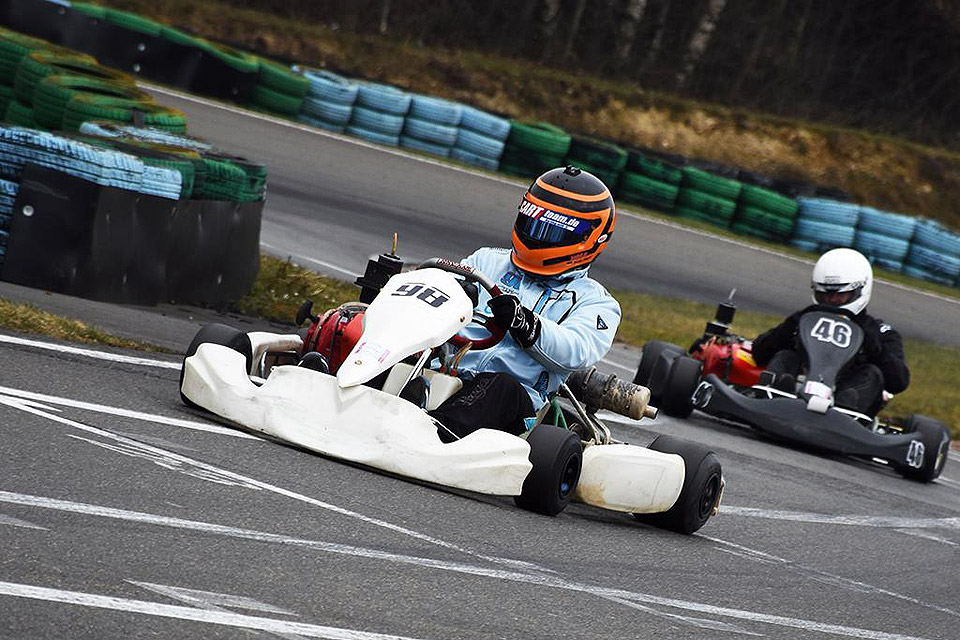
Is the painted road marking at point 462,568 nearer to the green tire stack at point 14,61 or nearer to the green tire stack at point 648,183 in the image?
the green tire stack at point 14,61

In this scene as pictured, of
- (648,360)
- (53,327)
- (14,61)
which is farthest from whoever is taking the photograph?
(14,61)

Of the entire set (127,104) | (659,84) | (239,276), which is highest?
(659,84)

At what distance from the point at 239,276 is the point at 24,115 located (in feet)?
8.65

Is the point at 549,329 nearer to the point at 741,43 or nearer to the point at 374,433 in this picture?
the point at 374,433

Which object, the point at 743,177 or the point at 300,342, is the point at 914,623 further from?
the point at 743,177

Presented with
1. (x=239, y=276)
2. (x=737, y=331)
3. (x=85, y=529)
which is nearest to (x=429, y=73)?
(x=737, y=331)

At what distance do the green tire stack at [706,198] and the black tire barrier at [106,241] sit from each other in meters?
12.2

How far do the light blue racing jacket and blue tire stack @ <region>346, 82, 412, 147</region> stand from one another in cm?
1301

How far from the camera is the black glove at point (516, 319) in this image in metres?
5.79

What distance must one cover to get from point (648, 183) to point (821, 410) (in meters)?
10.6

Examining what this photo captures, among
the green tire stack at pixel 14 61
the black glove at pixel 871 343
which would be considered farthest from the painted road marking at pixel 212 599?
→ the green tire stack at pixel 14 61

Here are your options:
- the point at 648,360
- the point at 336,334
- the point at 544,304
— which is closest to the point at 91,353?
the point at 336,334

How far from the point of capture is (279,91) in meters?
19.2

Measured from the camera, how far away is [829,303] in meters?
10.2
